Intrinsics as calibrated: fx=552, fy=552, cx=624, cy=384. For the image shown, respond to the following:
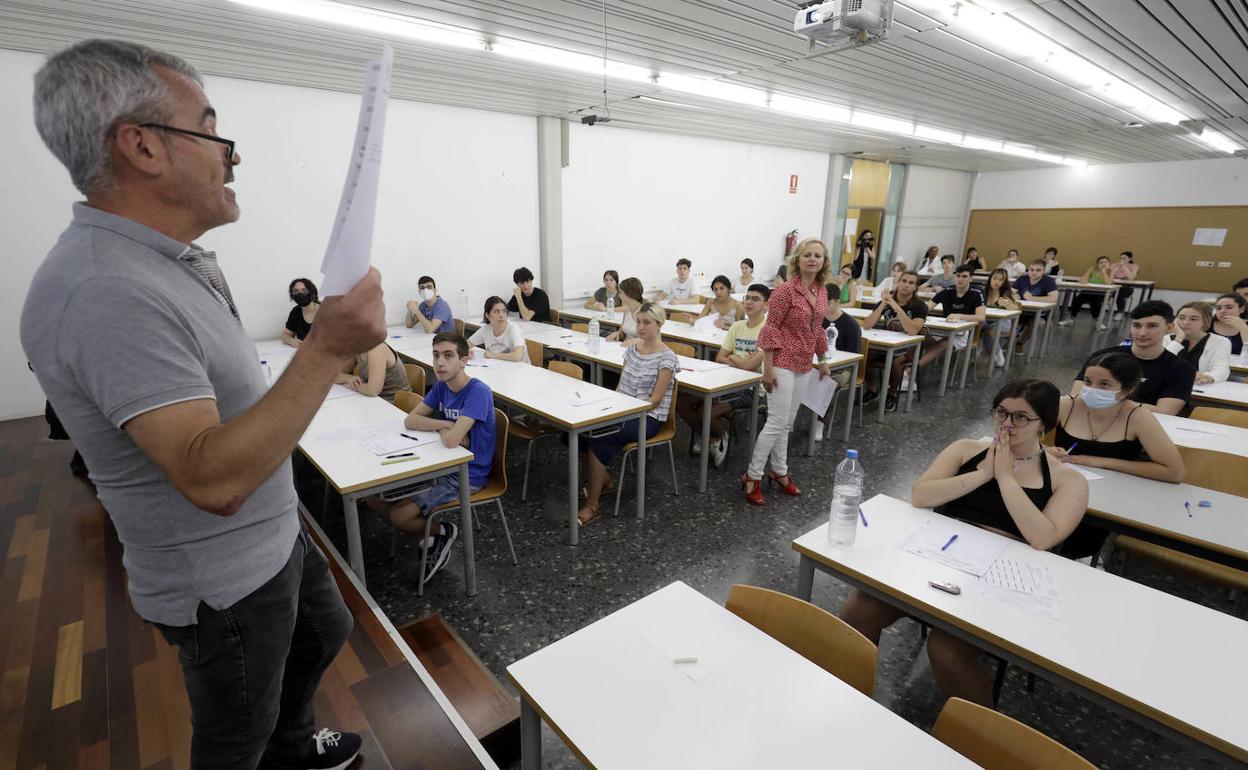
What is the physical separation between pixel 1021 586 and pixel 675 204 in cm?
783

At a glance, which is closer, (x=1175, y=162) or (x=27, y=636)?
(x=27, y=636)

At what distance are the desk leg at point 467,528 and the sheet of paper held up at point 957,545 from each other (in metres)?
1.89

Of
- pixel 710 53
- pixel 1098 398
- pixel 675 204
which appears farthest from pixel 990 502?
pixel 675 204

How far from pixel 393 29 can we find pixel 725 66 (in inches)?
104

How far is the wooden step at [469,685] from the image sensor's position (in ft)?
6.32

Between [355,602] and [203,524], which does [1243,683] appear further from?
[355,602]

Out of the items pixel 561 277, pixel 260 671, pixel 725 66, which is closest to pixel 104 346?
pixel 260 671

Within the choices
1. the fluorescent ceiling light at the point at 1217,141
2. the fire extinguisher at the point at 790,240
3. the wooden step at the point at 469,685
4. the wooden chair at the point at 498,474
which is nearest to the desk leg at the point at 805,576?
the wooden step at the point at 469,685

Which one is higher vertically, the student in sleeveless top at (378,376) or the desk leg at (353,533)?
the student in sleeveless top at (378,376)

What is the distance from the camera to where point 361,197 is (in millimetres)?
754

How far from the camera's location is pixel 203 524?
3.16 ft

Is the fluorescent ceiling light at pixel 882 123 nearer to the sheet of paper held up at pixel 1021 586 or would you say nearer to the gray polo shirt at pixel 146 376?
the sheet of paper held up at pixel 1021 586

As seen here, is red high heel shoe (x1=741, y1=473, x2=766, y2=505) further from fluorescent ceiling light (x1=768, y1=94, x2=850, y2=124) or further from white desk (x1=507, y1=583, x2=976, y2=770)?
fluorescent ceiling light (x1=768, y1=94, x2=850, y2=124)

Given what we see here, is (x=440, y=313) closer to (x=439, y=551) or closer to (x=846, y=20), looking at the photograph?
(x=439, y=551)
